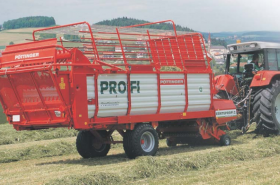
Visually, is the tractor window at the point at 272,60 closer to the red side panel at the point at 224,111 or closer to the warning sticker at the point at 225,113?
the red side panel at the point at 224,111

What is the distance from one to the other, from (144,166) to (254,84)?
20.7 ft

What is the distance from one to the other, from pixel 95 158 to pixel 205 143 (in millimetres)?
3502

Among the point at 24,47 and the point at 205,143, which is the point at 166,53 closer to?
the point at 205,143

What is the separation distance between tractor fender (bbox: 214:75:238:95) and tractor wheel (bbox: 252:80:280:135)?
112 centimetres

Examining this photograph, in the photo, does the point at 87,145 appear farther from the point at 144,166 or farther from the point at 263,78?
the point at 263,78

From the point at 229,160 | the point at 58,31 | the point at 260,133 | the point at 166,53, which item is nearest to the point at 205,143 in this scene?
the point at 260,133

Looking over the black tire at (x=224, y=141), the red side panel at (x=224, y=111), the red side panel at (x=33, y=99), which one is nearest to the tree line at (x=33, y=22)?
the red side panel at (x=224, y=111)

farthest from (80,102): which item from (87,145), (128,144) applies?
(87,145)

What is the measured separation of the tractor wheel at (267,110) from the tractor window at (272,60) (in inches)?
35.5

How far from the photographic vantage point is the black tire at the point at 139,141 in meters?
10.2

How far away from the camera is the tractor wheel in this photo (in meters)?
13.0

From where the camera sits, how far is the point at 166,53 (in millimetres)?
12602

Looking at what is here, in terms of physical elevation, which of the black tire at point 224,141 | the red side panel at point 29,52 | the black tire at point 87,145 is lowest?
the black tire at point 224,141

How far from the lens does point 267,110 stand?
42.6ft
